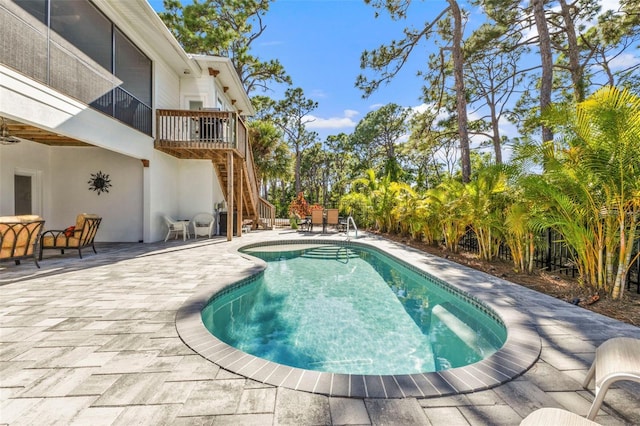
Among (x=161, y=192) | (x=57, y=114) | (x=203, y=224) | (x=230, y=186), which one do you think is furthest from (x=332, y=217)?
(x=57, y=114)

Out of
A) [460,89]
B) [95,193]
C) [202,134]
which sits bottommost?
[95,193]

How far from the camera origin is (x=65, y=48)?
19.7 feet

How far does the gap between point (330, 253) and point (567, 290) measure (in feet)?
19.3

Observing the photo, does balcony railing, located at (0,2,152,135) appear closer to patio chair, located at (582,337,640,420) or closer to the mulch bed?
patio chair, located at (582,337,640,420)

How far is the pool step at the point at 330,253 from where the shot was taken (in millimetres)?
8758

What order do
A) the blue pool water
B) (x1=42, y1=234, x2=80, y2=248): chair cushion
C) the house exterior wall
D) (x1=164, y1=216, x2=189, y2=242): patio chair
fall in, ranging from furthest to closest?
(x1=164, y1=216, x2=189, y2=242): patio chair, the house exterior wall, (x1=42, y1=234, x2=80, y2=248): chair cushion, the blue pool water

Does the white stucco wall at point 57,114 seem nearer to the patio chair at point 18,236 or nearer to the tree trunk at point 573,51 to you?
the patio chair at point 18,236

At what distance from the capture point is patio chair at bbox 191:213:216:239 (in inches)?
413

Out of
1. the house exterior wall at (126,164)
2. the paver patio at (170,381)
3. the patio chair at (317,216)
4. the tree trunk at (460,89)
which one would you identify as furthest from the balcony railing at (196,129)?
the tree trunk at (460,89)

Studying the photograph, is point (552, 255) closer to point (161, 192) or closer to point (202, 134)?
point (202, 134)

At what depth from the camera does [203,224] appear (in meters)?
10.8

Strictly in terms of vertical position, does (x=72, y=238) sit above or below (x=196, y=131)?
below

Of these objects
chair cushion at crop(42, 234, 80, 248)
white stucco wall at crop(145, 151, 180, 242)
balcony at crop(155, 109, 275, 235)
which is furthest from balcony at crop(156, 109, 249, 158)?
chair cushion at crop(42, 234, 80, 248)

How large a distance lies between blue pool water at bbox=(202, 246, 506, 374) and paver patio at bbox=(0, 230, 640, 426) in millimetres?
682
